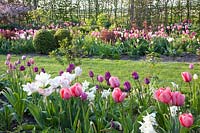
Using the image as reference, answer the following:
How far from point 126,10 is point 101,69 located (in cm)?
1168

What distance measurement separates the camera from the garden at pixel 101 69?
306 cm

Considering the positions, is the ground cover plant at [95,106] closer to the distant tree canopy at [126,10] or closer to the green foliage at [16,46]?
the green foliage at [16,46]

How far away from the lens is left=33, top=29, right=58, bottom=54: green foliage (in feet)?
36.4

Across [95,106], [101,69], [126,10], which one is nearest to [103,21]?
[126,10]

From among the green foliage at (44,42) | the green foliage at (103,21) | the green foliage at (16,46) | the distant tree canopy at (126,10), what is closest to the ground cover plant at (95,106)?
the green foliage at (44,42)

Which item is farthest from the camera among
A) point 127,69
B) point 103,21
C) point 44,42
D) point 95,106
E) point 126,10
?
point 126,10

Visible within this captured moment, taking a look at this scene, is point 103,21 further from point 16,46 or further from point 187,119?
point 187,119

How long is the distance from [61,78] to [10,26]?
1405 centimetres

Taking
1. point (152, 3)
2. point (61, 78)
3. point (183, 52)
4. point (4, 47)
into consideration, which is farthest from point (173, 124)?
point (152, 3)

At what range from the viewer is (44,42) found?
11.0 m

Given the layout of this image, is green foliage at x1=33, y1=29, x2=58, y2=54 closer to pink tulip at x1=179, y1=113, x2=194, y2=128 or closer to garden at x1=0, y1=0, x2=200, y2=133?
garden at x1=0, y1=0, x2=200, y2=133

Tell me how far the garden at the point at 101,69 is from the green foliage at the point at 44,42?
1.1 inches

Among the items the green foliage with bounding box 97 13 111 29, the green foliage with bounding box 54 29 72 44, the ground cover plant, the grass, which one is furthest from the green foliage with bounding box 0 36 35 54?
the ground cover plant

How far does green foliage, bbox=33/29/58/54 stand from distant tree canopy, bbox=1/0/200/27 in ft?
15.3
